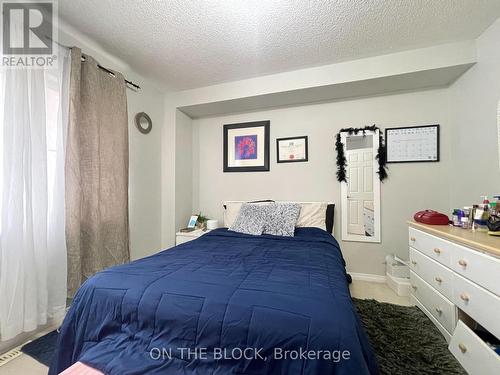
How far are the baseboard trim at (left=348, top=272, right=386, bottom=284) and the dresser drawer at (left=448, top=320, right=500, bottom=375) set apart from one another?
4.22 feet

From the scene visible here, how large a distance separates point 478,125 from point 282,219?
206 centimetres

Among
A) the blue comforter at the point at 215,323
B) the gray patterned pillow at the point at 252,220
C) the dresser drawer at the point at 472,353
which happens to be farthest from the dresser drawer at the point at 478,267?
the gray patterned pillow at the point at 252,220

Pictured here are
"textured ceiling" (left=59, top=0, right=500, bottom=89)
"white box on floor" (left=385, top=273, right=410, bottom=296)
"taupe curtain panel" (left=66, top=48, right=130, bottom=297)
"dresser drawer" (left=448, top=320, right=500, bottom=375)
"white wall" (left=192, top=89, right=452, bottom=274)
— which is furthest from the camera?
"white wall" (left=192, top=89, right=452, bottom=274)

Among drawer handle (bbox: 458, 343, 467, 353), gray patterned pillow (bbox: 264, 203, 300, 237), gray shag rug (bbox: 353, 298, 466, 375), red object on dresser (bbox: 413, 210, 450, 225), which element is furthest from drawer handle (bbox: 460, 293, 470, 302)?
gray patterned pillow (bbox: 264, 203, 300, 237)

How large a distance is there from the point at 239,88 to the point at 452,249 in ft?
8.67

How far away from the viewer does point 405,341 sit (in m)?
1.52

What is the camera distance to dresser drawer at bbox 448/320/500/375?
1.06 metres

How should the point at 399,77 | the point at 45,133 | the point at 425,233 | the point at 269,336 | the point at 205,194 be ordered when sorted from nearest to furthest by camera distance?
the point at 269,336
the point at 45,133
the point at 425,233
the point at 399,77
the point at 205,194

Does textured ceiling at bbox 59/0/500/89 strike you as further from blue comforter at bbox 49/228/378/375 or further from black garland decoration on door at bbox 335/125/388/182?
blue comforter at bbox 49/228/378/375

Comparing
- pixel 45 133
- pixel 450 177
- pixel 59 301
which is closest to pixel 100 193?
pixel 45 133

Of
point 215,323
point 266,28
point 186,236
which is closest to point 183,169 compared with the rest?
point 186,236

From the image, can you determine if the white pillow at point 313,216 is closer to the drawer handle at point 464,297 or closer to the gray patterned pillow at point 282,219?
the gray patterned pillow at point 282,219

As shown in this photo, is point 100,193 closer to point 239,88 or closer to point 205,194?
point 205,194

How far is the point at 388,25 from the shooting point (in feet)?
6.10
